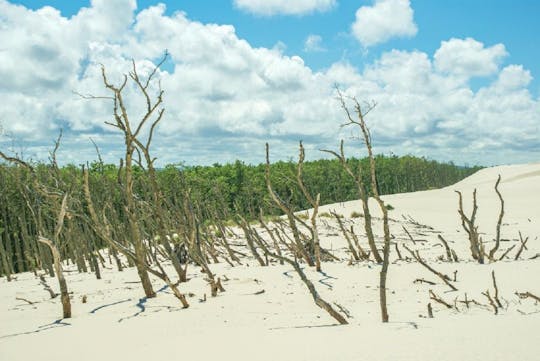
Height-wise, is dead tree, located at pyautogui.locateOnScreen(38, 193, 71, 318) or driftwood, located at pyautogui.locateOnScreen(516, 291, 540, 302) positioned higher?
dead tree, located at pyautogui.locateOnScreen(38, 193, 71, 318)

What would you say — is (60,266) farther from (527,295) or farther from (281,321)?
(527,295)

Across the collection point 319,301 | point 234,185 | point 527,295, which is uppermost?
point 234,185

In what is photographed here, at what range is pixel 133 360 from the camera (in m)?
3.96

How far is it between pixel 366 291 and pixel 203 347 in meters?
3.97

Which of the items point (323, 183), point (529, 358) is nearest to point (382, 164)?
point (323, 183)

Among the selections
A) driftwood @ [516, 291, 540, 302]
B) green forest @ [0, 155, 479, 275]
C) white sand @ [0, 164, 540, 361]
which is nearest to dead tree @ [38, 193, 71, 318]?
white sand @ [0, 164, 540, 361]

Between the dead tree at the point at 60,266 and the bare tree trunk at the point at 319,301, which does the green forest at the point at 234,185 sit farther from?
the bare tree trunk at the point at 319,301

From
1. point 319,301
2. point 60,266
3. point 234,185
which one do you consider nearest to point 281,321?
point 319,301

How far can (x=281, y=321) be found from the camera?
17.2ft

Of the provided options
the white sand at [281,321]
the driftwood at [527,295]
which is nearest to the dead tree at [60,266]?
the white sand at [281,321]

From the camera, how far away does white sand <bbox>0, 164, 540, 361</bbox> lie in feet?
11.5

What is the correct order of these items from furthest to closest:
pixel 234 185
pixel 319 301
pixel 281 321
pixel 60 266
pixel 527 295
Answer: pixel 234 185 < pixel 60 266 < pixel 281 321 < pixel 527 295 < pixel 319 301

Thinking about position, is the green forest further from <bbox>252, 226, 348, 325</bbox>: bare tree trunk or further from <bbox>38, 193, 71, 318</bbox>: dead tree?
<bbox>252, 226, 348, 325</bbox>: bare tree trunk

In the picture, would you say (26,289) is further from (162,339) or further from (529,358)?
(529,358)
